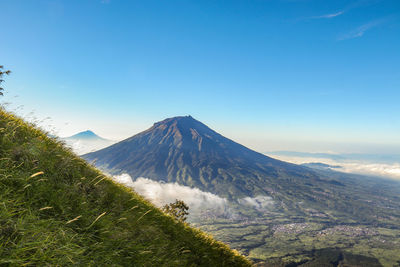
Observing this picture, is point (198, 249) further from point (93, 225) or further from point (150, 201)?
point (93, 225)

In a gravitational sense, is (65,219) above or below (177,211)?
above

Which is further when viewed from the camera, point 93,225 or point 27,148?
point 27,148

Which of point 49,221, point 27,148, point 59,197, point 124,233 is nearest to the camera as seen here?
point 49,221

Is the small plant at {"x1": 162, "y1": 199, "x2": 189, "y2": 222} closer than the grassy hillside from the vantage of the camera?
No

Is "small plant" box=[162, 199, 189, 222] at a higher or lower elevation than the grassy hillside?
lower

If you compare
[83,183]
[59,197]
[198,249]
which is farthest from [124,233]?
[198,249]

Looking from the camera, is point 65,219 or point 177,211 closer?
point 65,219

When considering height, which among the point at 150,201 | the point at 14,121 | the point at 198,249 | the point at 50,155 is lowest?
the point at 198,249

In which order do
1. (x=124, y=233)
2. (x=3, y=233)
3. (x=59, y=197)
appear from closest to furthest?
(x=3, y=233), (x=59, y=197), (x=124, y=233)
